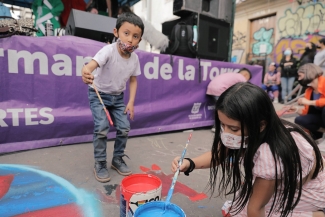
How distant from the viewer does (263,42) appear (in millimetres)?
10055

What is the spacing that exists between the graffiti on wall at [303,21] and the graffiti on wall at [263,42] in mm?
556

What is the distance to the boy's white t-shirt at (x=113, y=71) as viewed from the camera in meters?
1.86

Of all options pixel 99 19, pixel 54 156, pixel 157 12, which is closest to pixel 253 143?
pixel 54 156

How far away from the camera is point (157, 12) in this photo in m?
6.37

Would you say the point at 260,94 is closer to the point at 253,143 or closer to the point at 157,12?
the point at 253,143

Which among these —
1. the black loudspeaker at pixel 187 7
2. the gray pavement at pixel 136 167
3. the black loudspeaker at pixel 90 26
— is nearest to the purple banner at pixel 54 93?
the gray pavement at pixel 136 167

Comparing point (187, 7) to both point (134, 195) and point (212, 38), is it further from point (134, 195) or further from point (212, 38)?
point (134, 195)

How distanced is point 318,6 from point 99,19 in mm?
8192

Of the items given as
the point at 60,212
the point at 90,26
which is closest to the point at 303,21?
the point at 90,26

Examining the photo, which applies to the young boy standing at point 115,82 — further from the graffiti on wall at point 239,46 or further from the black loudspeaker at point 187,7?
the graffiti on wall at point 239,46

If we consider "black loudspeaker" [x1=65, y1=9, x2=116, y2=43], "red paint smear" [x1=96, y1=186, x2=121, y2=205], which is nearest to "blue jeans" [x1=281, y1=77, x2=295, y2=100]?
"black loudspeaker" [x1=65, y1=9, x2=116, y2=43]

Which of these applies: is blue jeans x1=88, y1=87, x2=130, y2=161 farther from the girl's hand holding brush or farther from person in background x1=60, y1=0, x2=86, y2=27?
person in background x1=60, y1=0, x2=86, y2=27

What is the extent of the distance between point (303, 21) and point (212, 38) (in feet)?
21.0

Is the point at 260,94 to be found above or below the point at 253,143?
above
